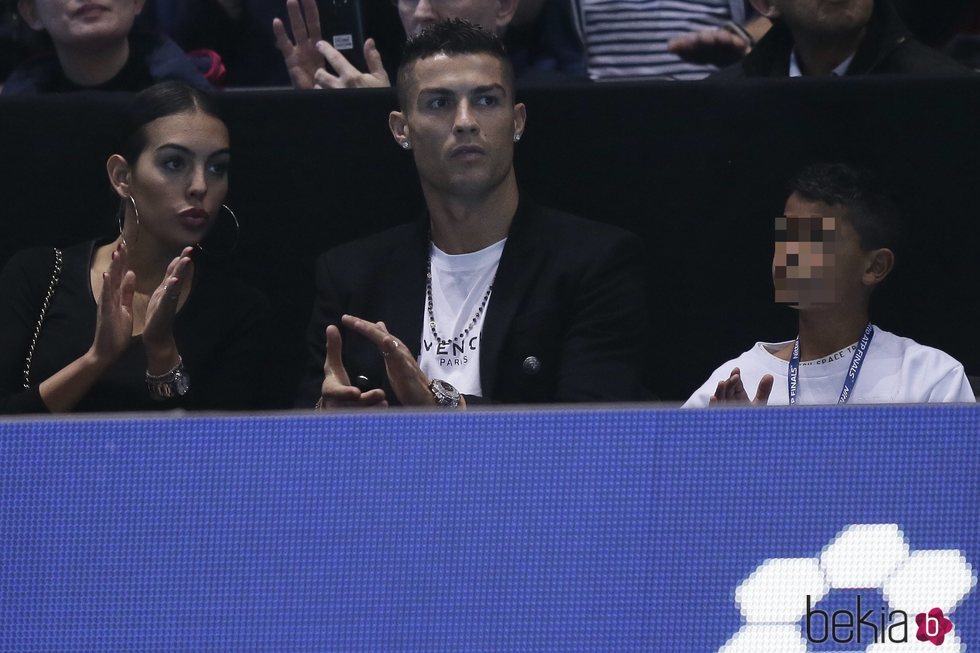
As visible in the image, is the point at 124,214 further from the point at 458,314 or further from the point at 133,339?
the point at 458,314

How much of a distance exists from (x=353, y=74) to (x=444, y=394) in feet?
3.23

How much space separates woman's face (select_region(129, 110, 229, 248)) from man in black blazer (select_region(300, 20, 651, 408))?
28cm

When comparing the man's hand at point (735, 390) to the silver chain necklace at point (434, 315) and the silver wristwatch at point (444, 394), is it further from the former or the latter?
the silver chain necklace at point (434, 315)

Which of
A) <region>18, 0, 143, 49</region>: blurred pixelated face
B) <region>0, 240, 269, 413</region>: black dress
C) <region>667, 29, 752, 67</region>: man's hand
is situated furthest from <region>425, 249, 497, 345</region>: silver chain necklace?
<region>18, 0, 143, 49</region>: blurred pixelated face

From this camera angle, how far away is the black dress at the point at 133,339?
111 inches

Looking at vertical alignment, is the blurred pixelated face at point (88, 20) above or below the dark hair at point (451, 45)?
above

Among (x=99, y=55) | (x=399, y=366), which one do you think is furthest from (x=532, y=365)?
(x=99, y=55)

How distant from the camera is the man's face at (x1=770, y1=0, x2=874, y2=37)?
3064 mm

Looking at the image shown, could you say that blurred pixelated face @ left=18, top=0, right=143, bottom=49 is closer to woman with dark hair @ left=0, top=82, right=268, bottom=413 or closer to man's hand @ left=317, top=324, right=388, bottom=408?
woman with dark hair @ left=0, top=82, right=268, bottom=413

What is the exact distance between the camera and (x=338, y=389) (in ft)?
8.19

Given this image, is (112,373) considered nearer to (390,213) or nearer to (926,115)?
(390,213)

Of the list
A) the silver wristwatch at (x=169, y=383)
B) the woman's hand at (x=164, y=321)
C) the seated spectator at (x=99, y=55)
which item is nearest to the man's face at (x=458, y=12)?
the seated spectator at (x=99, y=55)

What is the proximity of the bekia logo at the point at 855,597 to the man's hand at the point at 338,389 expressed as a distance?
2.98 ft

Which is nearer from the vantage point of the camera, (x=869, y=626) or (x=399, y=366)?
(x=869, y=626)
